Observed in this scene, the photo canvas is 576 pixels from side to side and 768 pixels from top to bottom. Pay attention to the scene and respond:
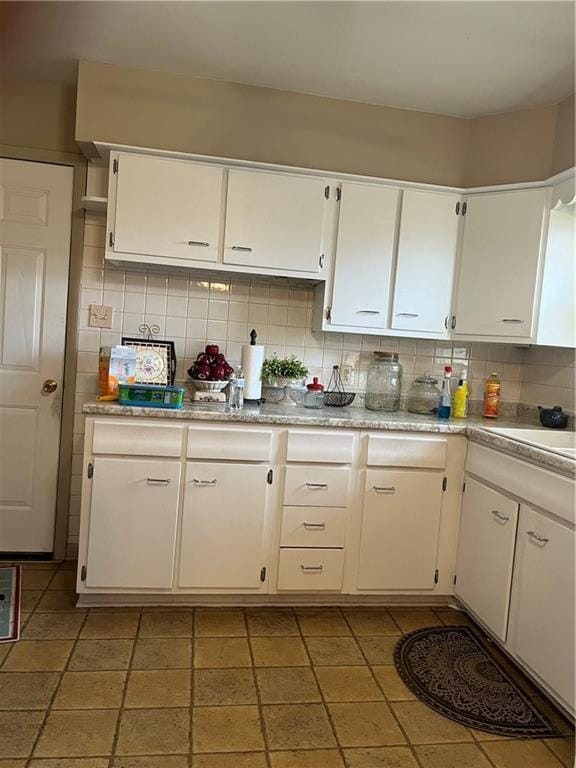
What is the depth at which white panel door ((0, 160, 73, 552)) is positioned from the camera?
2.96 metres

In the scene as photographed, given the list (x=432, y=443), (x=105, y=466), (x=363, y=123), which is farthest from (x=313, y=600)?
(x=363, y=123)

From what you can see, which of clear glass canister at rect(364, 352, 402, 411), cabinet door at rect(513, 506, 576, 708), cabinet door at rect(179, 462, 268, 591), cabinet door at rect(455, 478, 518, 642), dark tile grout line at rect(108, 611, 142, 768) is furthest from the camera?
clear glass canister at rect(364, 352, 402, 411)

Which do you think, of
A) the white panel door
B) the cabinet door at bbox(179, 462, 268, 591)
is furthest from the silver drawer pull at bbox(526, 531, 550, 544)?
the white panel door

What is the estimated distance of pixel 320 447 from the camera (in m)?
2.62

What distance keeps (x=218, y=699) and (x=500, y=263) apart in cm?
229

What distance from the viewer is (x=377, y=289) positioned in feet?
9.55

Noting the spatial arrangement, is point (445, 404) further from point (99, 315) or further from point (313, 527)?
point (99, 315)

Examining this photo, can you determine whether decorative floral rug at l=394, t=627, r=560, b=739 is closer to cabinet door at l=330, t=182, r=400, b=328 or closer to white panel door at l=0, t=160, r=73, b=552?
cabinet door at l=330, t=182, r=400, b=328

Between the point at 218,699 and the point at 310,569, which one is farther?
the point at 310,569

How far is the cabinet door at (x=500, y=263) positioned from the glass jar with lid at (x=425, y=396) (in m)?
0.33

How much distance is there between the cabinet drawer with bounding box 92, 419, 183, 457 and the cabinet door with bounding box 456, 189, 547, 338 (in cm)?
155

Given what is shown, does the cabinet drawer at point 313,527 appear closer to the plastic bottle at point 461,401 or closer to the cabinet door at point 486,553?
the cabinet door at point 486,553

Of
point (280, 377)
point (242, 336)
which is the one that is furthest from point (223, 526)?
point (242, 336)

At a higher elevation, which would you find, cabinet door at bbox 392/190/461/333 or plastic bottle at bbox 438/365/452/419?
cabinet door at bbox 392/190/461/333
